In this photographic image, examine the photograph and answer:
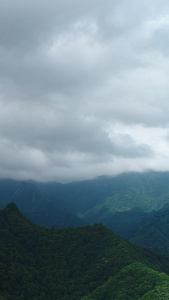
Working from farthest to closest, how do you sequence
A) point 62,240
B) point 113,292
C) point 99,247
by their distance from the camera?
point 62,240 < point 99,247 < point 113,292

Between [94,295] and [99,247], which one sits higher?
[99,247]

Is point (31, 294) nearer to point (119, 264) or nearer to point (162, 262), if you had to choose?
point (119, 264)

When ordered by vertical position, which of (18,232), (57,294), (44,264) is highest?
(18,232)

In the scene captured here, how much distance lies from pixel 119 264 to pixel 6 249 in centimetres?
3069

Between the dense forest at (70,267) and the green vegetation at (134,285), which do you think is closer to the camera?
the green vegetation at (134,285)

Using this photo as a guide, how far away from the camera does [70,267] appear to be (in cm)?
9050

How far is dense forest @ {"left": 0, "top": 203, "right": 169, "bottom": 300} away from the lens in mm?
72625

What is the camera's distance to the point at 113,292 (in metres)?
71.4

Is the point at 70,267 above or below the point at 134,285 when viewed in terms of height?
above

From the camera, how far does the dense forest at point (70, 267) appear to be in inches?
2859

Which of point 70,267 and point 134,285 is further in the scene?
point 70,267

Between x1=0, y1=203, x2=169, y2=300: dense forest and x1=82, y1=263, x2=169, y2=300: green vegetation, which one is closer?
x1=82, y1=263, x2=169, y2=300: green vegetation

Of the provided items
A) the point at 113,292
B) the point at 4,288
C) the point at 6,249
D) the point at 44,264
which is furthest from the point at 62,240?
the point at 113,292

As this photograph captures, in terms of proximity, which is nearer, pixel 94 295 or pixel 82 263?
pixel 94 295
